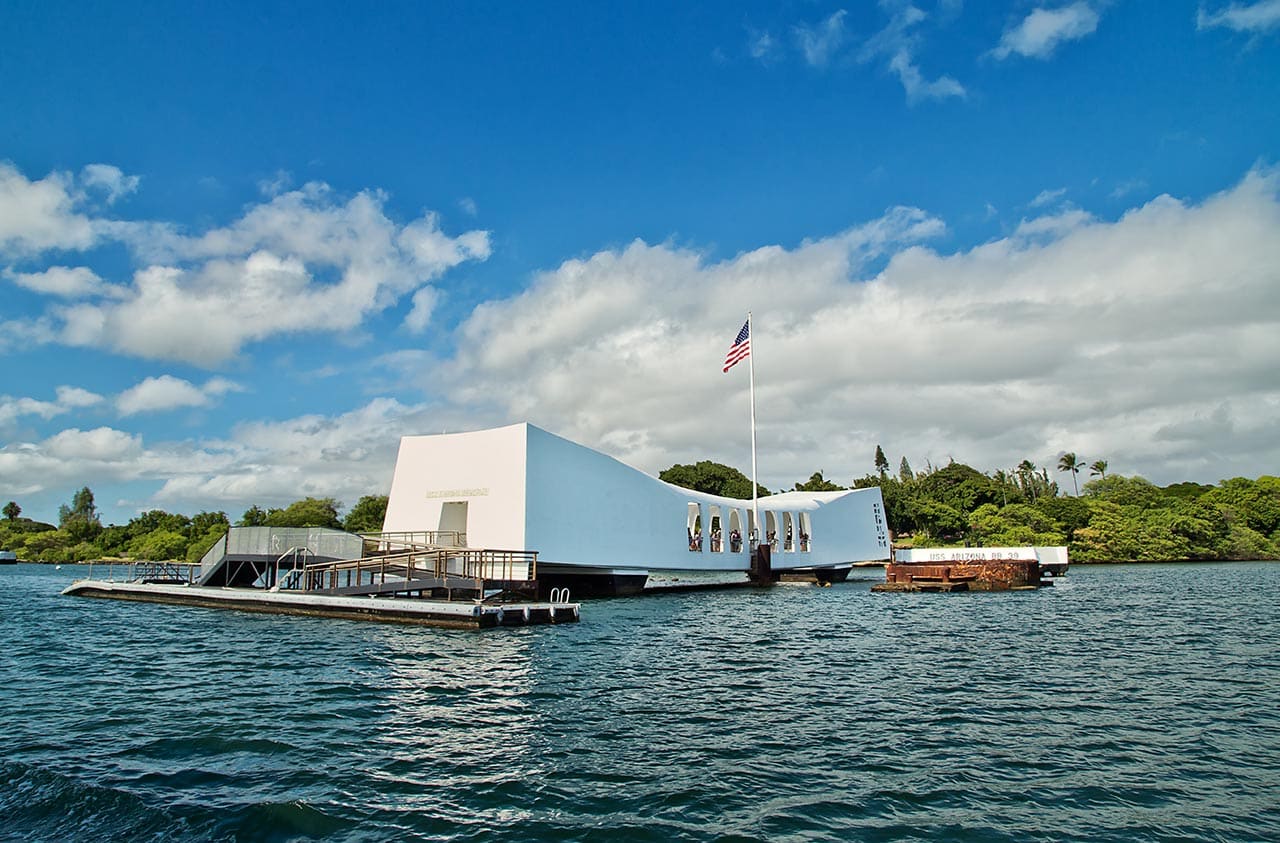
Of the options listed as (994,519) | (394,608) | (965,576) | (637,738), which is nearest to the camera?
(637,738)

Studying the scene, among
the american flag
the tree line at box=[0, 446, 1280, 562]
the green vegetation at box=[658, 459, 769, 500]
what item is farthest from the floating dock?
the green vegetation at box=[658, 459, 769, 500]

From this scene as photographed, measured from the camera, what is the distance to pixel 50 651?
15.9 m

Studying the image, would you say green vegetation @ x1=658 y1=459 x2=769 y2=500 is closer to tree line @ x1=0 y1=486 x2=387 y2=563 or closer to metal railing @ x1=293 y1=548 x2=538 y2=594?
tree line @ x1=0 y1=486 x2=387 y2=563

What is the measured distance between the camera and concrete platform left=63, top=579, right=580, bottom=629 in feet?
65.5

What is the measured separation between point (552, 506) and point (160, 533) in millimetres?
80565

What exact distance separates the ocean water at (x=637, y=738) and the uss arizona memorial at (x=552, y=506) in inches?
450

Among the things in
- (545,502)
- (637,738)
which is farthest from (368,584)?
(637,738)

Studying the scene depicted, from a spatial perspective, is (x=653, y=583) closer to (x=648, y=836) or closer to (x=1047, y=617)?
(x=1047, y=617)

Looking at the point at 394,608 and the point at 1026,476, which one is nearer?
the point at 394,608

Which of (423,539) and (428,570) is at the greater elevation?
(423,539)

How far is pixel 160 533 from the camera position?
9094cm

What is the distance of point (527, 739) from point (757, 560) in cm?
3625

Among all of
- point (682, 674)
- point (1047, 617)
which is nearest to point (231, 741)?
point (682, 674)

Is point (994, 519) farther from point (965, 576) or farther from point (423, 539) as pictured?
point (423, 539)
